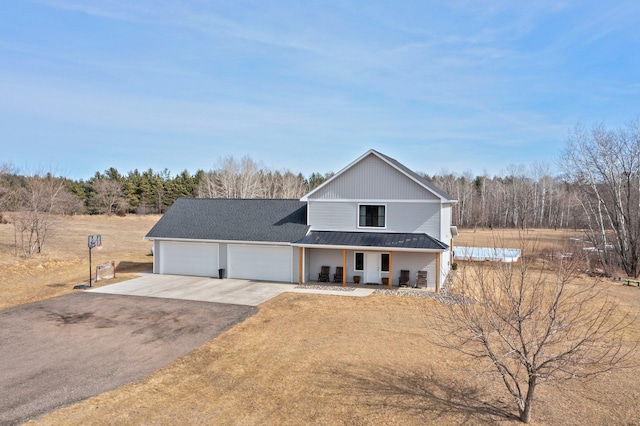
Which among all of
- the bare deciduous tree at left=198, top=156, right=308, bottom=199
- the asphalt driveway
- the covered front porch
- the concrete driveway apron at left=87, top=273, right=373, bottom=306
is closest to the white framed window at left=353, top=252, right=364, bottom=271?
the covered front porch

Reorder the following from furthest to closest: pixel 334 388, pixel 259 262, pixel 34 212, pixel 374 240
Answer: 1. pixel 34 212
2. pixel 259 262
3. pixel 374 240
4. pixel 334 388

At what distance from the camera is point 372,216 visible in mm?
21688

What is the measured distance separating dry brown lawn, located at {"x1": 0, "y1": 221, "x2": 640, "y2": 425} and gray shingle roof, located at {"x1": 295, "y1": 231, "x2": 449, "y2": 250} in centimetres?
571

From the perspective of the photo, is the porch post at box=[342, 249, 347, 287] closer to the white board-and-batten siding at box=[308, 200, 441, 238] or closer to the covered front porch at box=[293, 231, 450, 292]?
the covered front porch at box=[293, 231, 450, 292]

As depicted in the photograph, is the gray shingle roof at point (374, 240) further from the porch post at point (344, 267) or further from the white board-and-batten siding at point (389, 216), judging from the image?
the porch post at point (344, 267)

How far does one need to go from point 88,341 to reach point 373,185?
1465cm

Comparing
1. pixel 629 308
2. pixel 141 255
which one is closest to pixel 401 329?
pixel 629 308

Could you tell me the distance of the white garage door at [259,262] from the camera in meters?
Answer: 22.1

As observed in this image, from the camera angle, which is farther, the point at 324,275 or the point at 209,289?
the point at 324,275

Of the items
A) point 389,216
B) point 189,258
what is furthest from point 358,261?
point 189,258

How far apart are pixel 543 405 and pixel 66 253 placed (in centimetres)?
3268

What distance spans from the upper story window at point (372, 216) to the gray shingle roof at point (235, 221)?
3232 mm

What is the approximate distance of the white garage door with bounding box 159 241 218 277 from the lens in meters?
23.1

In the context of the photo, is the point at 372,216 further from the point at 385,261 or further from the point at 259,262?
the point at 259,262
